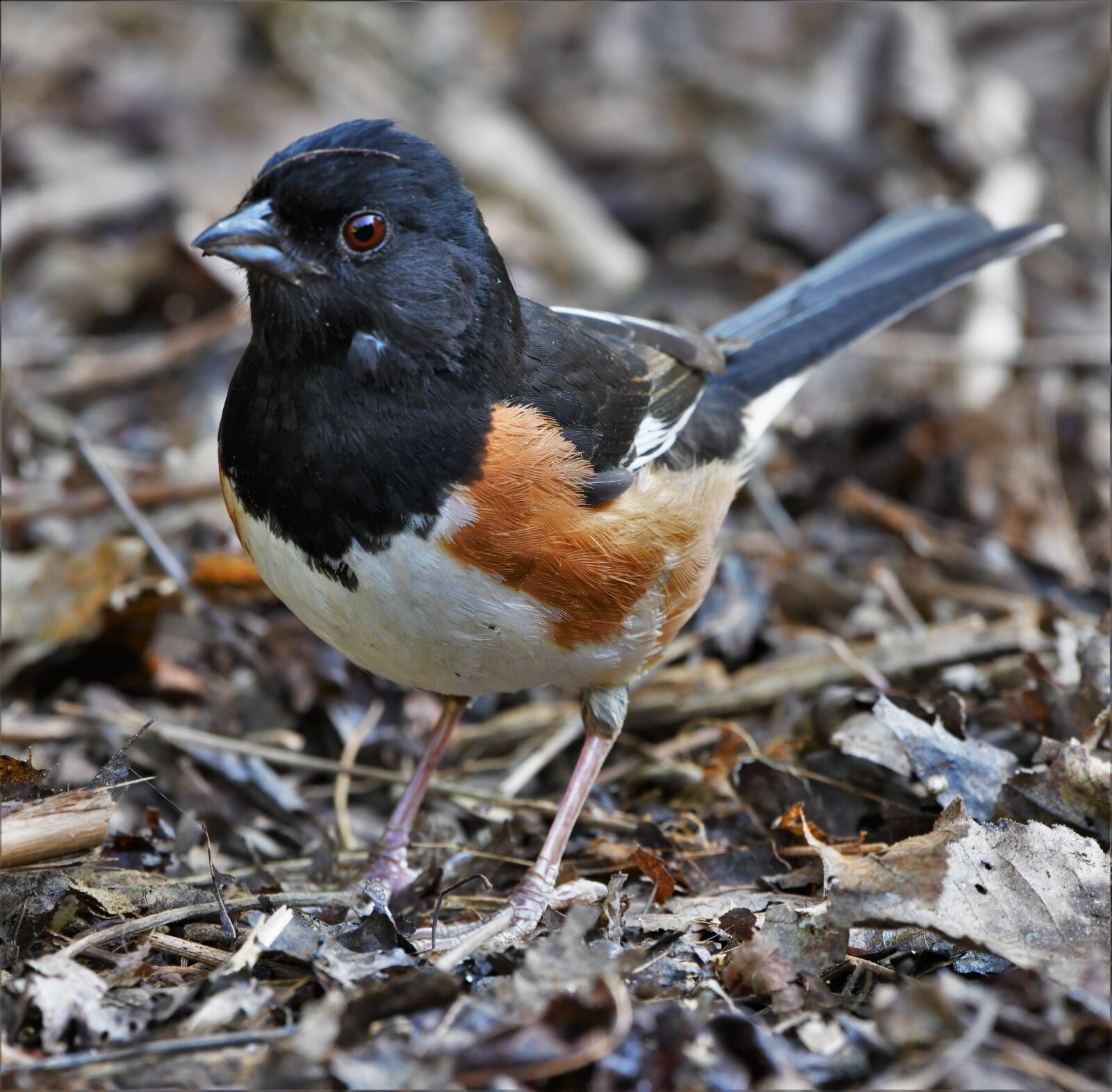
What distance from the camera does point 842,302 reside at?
434cm

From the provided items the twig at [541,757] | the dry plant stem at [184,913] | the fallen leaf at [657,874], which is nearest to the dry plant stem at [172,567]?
the twig at [541,757]

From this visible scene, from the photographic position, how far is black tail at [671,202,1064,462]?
4.15 metres

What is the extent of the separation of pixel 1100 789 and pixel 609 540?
1.26m

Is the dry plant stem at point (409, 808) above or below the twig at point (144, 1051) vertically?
below

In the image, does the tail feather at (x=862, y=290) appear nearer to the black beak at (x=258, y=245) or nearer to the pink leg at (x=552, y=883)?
the pink leg at (x=552, y=883)

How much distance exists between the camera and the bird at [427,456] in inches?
111

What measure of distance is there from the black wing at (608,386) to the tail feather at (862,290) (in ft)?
1.25

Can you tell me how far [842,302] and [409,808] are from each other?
2.18m

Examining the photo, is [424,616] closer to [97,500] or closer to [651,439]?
[651,439]

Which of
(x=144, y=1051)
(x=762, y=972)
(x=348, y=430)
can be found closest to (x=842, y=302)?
(x=348, y=430)

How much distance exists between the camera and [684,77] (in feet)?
25.2

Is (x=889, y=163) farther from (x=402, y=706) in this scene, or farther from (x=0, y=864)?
(x=0, y=864)

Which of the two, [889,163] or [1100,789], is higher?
[889,163]

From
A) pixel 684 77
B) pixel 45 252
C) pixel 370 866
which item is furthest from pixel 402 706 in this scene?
pixel 684 77
